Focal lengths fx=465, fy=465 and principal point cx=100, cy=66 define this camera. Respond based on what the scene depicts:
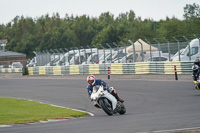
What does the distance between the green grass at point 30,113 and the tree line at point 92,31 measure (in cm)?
5107

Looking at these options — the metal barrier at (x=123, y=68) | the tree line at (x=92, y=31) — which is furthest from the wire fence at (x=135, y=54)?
the tree line at (x=92, y=31)

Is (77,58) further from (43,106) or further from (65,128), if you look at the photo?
(65,128)

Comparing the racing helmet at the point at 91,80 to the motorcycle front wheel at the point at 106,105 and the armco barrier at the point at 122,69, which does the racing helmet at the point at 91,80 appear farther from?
the armco barrier at the point at 122,69

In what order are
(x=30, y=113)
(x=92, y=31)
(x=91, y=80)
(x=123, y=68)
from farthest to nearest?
(x=92, y=31) → (x=123, y=68) → (x=30, y=113) → (x=91, y=80)

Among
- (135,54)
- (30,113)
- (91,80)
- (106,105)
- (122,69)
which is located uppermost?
(135,54)

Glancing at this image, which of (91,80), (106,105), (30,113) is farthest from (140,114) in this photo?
(30,113)

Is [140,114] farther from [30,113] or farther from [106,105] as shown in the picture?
[30,113]

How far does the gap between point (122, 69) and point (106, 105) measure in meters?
21.9

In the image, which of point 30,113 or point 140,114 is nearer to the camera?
point 140,114

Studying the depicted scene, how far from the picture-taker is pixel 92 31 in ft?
381

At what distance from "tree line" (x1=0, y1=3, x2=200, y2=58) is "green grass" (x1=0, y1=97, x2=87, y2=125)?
168ft

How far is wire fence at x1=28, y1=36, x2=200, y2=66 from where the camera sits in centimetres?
2997

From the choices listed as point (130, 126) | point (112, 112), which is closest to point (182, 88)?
point (112, 112)

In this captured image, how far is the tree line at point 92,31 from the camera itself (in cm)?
7369
